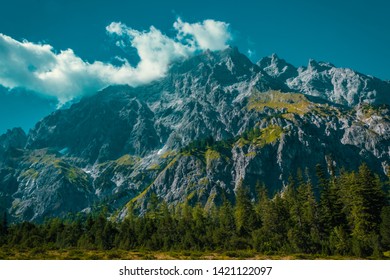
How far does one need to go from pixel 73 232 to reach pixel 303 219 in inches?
3050

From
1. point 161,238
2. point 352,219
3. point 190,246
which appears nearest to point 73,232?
point 161,238

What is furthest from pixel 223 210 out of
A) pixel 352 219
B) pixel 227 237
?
pixel 352 219

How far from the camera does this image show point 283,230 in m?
92.8

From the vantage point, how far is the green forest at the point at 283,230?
72000 millimetres

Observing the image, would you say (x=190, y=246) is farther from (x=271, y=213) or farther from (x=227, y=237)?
(x=271, y=213)

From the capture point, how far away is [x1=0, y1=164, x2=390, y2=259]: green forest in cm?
7200

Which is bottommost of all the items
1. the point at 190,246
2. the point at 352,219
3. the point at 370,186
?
the point at 190,246
